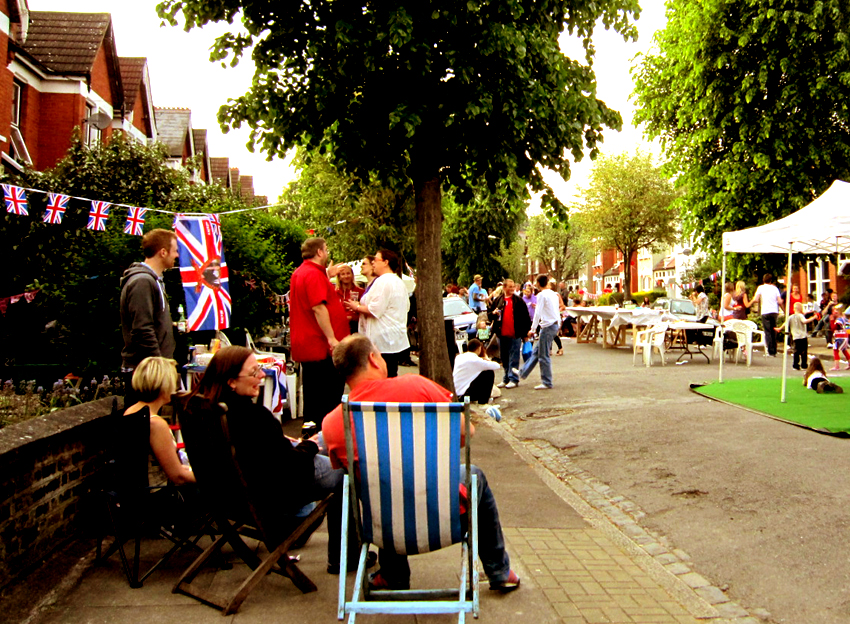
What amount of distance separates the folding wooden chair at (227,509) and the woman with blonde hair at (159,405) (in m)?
0.59

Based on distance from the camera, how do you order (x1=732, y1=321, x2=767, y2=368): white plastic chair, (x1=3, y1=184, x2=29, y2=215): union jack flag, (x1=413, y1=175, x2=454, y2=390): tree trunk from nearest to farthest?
(x1=413, y1=175, x2=454, y2=390): tree trunk
(x1=3, y1=184, x2=29, y2=215): union jack flag
(x1=732, y1=321, x2=767, y2=368): white plastic chair

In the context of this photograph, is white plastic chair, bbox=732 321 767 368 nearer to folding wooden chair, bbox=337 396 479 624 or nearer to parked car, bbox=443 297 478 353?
parked car, bbox=443 297 478 353

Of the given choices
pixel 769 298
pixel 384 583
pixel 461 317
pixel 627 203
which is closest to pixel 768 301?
pixel 769 298

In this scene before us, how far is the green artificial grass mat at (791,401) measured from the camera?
9.61 m

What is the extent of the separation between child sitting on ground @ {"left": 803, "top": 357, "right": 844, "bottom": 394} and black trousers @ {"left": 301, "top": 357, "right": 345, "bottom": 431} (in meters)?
7.89

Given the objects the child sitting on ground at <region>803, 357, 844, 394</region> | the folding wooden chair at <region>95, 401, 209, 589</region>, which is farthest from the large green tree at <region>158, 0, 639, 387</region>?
the folding wooden chair at <region>95, 401, 209, 589</region>

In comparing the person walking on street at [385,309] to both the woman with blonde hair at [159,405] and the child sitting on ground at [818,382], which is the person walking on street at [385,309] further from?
the child sitting on ground at [818,382]

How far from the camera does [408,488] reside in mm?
3816

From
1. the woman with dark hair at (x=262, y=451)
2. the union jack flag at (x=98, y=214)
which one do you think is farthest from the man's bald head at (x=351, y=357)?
the union jack flag at (x=98, y=214)

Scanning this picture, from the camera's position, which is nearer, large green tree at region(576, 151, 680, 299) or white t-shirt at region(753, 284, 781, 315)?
white t-shirt at region(753, 284, 781, 315)

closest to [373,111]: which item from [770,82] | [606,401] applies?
[606,401]

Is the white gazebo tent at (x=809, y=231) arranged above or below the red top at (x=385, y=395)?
above

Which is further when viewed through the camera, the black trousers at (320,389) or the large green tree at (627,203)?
the large green tree at (627,203)

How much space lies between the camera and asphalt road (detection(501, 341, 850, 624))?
4.90m
